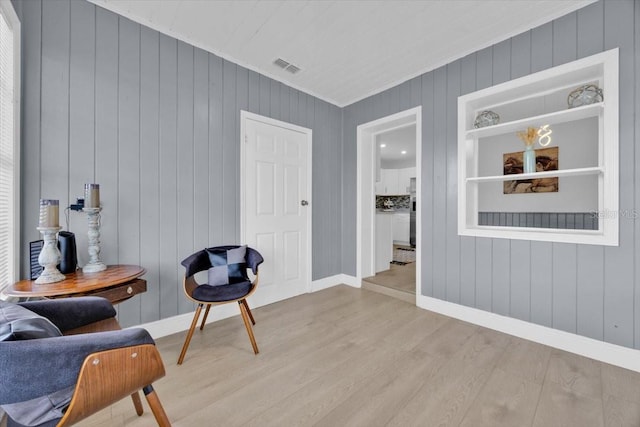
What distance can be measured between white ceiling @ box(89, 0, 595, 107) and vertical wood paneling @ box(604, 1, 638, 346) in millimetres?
293

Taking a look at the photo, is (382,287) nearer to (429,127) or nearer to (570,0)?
(429,127)

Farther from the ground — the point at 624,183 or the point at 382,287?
the point at 624,183

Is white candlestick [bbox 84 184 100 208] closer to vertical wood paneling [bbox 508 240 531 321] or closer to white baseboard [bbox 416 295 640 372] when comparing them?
white baseboard [bbox 416 295 640 372]

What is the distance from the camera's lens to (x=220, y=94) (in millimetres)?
2605

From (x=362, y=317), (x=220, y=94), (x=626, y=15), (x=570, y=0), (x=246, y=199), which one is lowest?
(x=362, y=317)

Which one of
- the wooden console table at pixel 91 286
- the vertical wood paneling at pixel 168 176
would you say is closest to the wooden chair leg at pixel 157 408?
the wooden console table at pixel 91 286

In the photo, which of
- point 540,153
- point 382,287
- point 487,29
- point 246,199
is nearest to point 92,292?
point 246,199

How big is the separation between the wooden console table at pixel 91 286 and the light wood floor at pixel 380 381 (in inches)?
24.4

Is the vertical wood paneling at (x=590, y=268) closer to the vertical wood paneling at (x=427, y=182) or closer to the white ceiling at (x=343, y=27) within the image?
the white ceiling at (x=343, y=27)

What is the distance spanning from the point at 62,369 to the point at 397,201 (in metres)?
7.72

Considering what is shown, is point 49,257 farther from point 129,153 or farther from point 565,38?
point 565,38

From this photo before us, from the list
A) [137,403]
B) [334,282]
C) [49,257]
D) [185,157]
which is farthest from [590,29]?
[49,257]

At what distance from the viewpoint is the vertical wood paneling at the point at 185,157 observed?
2355mm

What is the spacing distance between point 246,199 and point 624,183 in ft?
10.1
